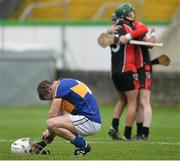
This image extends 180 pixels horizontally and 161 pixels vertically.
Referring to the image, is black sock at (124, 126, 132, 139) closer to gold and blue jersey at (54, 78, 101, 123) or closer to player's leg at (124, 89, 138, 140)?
player's leg at (124, 89, 138, 140)

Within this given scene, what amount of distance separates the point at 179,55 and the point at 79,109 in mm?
17384

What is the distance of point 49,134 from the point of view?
1402cm

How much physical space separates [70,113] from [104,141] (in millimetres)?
2476

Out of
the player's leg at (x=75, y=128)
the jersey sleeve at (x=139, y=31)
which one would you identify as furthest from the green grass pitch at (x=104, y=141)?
the jersey sleeve at (x=139, y=31)

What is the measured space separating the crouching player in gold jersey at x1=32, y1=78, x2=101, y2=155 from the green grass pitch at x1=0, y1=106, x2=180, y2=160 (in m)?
0.24

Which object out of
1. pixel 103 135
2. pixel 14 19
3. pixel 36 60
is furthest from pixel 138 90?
pixel 14 19

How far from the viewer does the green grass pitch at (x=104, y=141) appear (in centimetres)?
1341

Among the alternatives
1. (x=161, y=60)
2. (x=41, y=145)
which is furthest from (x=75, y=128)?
(x=161, y=60)

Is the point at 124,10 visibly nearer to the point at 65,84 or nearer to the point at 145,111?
the point at 145,111

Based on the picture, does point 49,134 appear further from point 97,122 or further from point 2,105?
point 2,105

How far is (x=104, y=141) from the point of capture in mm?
16375

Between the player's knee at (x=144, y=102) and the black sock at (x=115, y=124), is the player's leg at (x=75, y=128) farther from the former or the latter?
the black sock at (x=115, y=124)

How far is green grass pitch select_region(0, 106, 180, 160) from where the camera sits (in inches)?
528

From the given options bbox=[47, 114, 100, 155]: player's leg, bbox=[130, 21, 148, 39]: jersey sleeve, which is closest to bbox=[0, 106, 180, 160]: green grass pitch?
bbox=[47, 114, 100, 155]: player's leg
